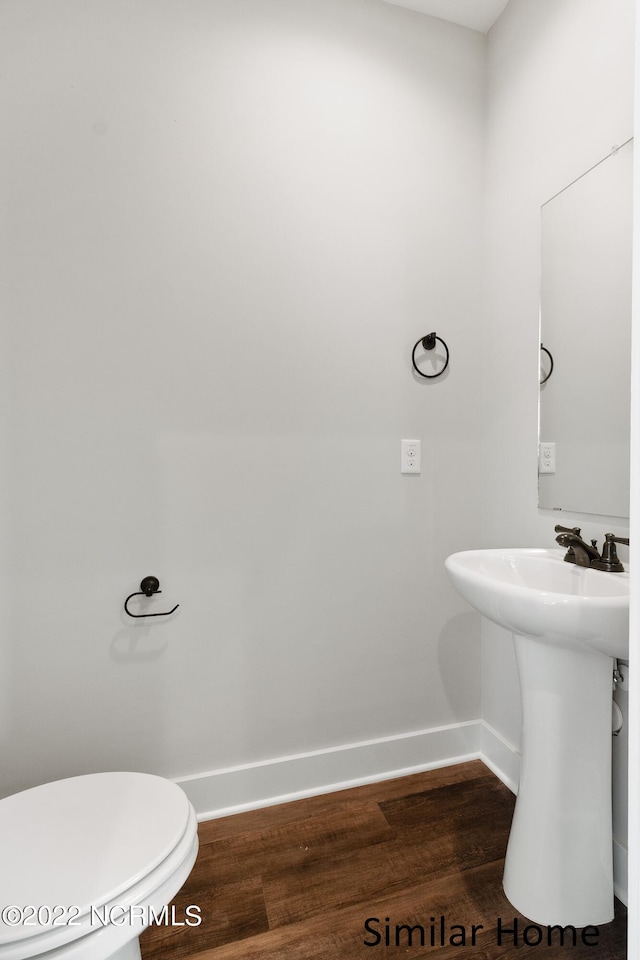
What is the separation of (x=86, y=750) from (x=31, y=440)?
0.93 metres

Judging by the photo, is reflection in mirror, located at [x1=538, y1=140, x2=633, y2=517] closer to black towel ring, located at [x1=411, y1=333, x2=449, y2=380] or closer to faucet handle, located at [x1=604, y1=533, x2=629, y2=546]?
faucet handle, located at [x1=604, y1=533, x2=629, y2=546]

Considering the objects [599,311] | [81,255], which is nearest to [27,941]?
[81,255]

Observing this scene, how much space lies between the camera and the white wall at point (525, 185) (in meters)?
1.30

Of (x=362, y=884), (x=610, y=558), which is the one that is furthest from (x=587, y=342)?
(x=362, y=884)

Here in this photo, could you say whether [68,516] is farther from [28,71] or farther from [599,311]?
[599,311]

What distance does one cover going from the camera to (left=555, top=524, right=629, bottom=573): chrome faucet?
1.20m

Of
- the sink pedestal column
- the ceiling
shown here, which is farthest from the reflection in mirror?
the ceiling

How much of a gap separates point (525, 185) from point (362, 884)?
86.1 inches

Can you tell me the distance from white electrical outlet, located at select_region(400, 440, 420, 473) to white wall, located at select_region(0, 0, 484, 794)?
0.04 m

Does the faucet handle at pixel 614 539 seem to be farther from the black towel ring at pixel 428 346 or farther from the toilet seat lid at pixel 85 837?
the toilet seat lid at pixel 85 837

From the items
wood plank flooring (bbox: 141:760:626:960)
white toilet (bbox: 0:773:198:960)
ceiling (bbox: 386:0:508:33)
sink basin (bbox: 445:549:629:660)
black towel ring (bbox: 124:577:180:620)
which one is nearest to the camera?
white toilet (bbox: 0:773:198:960)

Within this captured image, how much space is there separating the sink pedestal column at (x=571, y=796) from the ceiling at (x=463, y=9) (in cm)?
213

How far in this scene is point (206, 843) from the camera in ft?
4.67

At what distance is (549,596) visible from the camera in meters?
0.97
